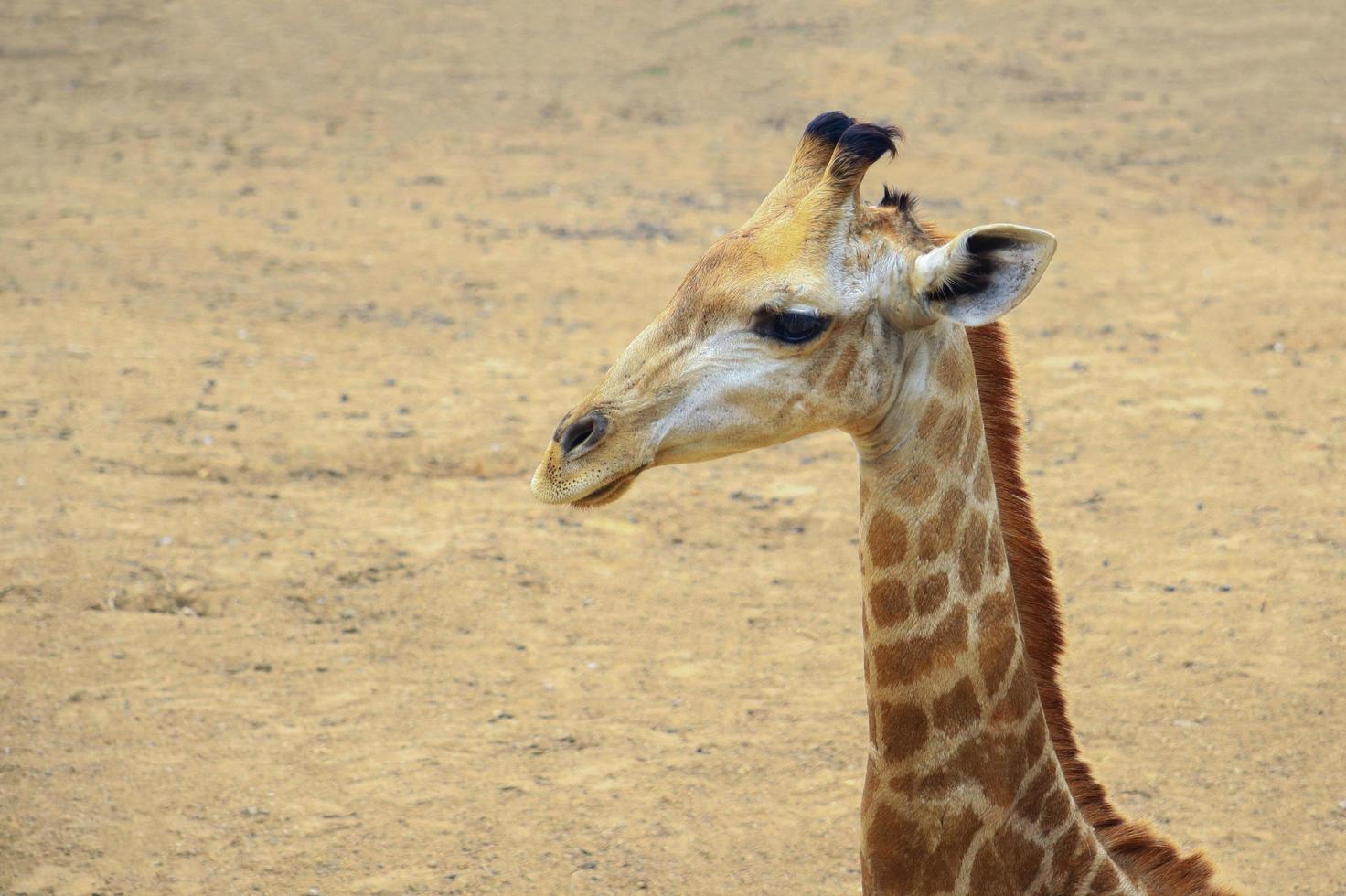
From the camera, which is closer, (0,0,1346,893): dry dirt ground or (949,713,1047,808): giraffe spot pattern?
(949,713,1047,808): giraffe spot pattern

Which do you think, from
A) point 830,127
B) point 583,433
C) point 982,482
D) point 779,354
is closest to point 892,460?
point 982,482

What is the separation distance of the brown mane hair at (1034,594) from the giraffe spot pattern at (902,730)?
1.14 feet

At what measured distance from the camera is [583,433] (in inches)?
106

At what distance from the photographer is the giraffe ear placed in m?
2.52

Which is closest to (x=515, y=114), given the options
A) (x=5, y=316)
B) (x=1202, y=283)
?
(x=5, y=316)

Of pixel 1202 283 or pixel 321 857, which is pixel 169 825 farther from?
pixel 1202 283

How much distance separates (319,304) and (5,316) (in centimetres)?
193

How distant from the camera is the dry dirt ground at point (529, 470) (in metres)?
4.67

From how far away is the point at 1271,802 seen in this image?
4.62 m

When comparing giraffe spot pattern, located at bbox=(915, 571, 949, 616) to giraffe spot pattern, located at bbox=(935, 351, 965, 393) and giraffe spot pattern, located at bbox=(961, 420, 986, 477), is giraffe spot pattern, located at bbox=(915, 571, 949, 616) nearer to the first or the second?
giraffe spot pattern, located at bbox=(961, 420, 986, 477)

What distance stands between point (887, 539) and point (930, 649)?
0.81ft

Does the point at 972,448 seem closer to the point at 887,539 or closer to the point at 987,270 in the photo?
the point at 887,539

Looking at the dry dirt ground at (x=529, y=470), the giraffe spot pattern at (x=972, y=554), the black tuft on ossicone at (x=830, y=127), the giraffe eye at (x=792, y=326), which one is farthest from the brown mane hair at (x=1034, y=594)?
the dry dirt ground at (x=529, y=470)

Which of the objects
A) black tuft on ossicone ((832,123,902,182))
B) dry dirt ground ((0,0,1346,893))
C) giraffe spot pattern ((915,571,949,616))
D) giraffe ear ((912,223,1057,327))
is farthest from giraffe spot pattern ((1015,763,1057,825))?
dry dirt ground ((0,0,1346,893))
